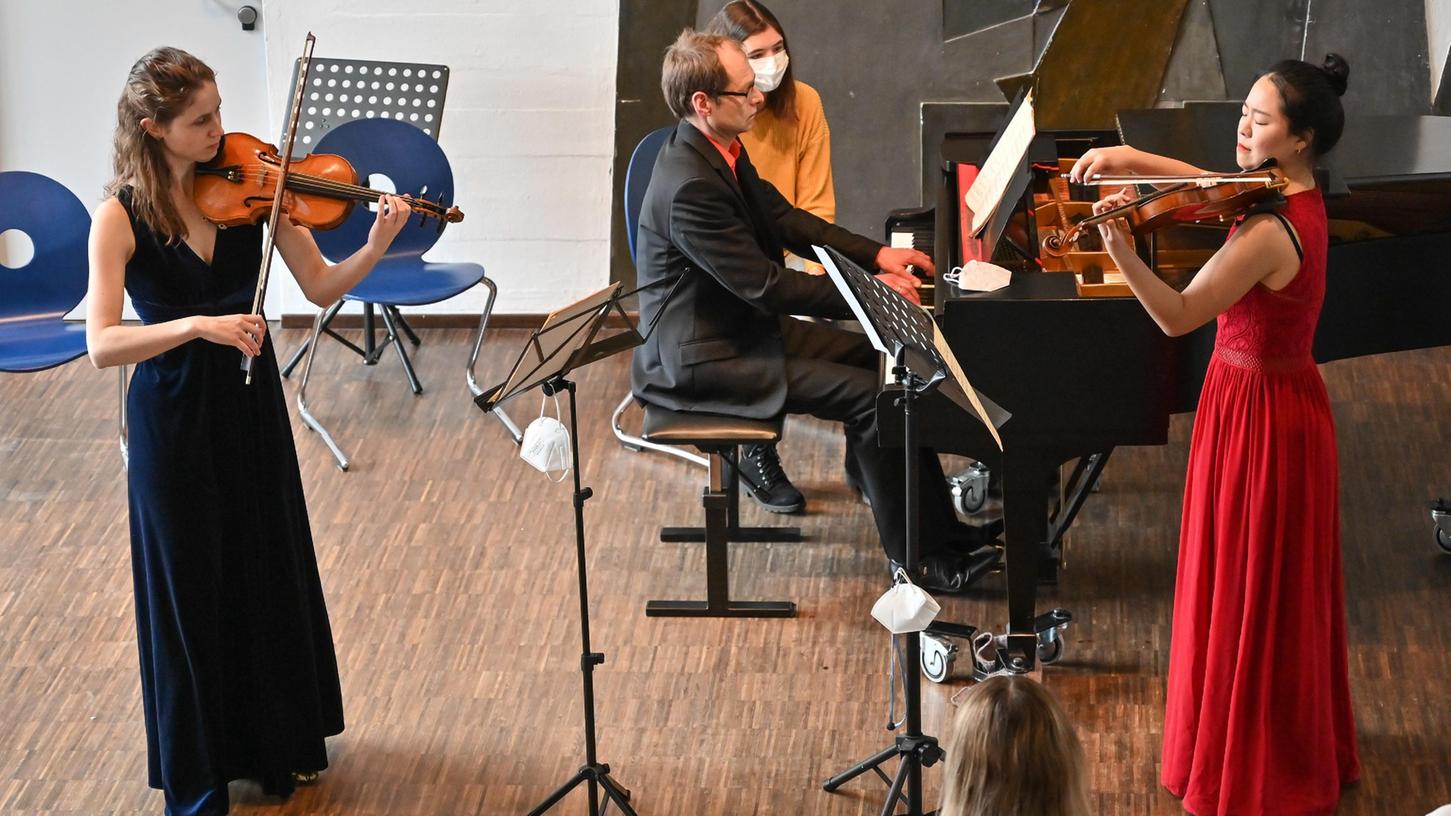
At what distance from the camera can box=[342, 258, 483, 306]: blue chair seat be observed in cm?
534

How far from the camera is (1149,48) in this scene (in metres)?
6.12

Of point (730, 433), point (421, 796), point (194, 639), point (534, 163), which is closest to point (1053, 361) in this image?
point (730, 433)

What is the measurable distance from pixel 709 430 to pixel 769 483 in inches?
36.6

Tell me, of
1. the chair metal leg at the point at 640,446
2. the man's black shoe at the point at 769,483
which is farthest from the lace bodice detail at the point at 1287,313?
the chair metal leg at the point at 640,446

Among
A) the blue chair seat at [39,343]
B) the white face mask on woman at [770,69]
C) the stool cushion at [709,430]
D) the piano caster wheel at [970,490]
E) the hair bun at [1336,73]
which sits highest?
the white face mask on woman at [770,69]

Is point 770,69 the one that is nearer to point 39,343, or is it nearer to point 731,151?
point 731,151

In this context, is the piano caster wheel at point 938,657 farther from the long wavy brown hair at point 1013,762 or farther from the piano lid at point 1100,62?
the piano lid at point 1100,62

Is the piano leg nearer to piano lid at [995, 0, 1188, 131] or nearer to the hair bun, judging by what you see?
the hair bun

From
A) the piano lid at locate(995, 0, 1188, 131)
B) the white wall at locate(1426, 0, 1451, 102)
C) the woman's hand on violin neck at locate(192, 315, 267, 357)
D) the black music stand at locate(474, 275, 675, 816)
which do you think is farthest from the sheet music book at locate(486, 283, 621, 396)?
the white wall at locate(1426, 0, 1451, 102)

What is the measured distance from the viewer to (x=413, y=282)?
547cm

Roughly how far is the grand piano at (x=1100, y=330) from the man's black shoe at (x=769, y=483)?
1022mm

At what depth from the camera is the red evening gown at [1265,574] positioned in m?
3.25

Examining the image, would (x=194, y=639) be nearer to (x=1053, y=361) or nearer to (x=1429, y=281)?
(x=1053, y=361)

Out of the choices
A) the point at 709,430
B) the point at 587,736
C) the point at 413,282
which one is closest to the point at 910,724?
the point at 587,736
